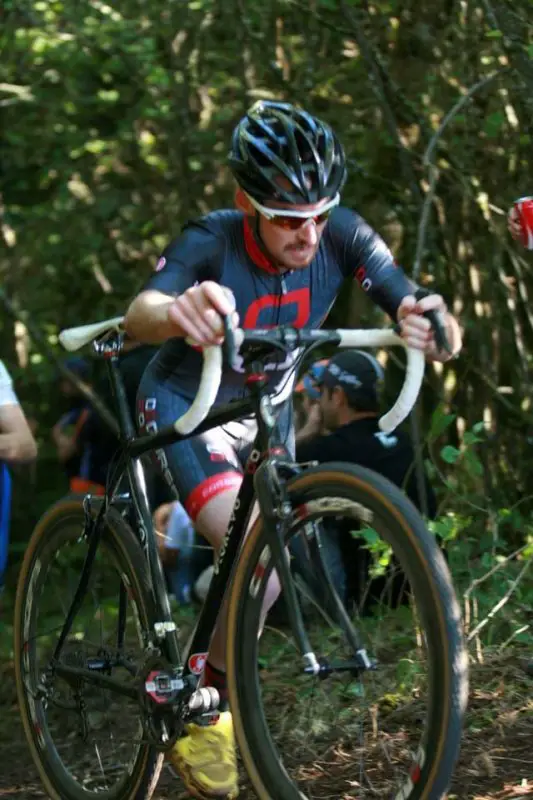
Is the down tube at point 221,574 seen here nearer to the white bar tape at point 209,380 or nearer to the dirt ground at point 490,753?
the white bar tape at point 209,380

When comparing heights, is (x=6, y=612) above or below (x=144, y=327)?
below

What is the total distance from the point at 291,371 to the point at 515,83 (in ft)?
9.76

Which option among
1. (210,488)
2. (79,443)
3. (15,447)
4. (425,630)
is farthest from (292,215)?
(79,443)

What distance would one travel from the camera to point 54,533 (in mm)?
4215

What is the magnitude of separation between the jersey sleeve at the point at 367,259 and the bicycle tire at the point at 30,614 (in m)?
0.95

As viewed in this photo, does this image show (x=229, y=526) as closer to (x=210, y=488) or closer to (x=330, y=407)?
(x=210, y=488)

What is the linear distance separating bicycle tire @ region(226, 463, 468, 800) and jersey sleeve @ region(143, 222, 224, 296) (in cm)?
71

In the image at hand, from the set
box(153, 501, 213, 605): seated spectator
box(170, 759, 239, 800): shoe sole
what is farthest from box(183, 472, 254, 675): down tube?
box(153, 501, 213, 605): seated spectator

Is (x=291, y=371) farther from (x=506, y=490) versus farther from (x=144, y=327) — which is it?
(x=506, y=490)

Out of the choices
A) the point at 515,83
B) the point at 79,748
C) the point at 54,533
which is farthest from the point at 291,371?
the point at 515,83

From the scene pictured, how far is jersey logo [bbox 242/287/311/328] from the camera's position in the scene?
151 inches

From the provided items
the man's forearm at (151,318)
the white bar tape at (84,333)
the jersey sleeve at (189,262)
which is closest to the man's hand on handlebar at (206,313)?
the man's forearm at (151,318)

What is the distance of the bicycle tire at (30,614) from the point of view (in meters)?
3.84

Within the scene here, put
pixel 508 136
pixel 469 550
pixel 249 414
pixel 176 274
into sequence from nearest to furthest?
pixel 249 414 → pixel 176 274 → pixel 469 550 → pixel 508 136
